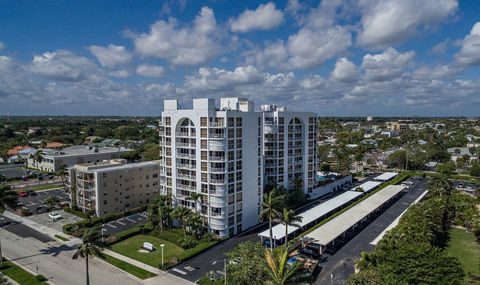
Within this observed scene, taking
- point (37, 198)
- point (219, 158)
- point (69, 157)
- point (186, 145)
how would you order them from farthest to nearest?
point (69, 157) < point (37, 198) < point (186, 145) < point (219, 158)

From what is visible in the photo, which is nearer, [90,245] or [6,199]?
[90,245]

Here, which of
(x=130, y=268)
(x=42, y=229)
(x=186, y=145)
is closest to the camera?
(x=130, y=268)

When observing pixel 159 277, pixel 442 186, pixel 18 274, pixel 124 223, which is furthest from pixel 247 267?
pixel 442 186

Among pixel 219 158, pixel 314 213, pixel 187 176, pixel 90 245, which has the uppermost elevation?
pixel 219 158

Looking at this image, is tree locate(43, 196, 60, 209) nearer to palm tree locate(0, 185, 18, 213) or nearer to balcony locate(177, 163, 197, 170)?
palm tree locate(0, 185, 18, 213)

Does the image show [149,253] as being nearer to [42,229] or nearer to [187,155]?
[187,155]

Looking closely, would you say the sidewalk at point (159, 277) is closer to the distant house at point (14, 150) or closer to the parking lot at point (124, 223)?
the parking lot at point (124, 223)

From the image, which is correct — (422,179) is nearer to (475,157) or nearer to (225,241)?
(475,157)
